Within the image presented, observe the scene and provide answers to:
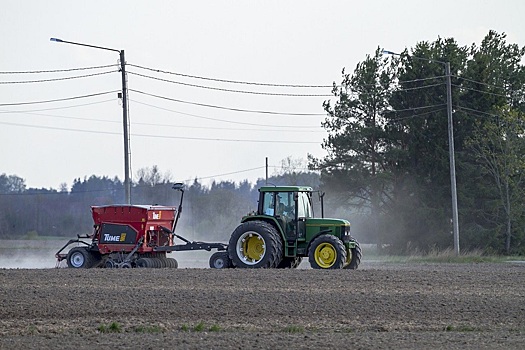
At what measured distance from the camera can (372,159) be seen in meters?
52.2

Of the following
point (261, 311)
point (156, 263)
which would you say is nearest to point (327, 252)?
point (156, 263)

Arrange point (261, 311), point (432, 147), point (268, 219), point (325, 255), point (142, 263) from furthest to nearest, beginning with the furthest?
point (432, 147) → point (142, 263) → point (268, 219) → point (325, 255) → point (261, 311)

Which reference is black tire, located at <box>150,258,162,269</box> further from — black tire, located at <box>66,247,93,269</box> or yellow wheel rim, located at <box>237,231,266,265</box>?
yellow wheel rim, located at <box>237,231,266,265</box>

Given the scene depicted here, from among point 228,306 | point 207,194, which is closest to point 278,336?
point 228,306

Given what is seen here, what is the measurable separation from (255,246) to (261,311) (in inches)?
382

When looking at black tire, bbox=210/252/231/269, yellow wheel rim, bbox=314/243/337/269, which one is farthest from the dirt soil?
black tire, bbox=210/252/231/269

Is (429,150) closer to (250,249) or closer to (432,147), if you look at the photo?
(432,147)

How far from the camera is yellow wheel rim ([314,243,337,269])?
2570 centimetres

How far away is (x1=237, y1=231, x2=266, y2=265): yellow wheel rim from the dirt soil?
11.1 feet

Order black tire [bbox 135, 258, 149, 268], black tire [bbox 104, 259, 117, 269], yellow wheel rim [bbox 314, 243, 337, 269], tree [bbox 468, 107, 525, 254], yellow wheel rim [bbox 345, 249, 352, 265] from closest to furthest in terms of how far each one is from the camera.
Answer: yellow wheel rim [bbox 314, 243, 337, 269] → yellow wheel rim [bbox 345, 249, 352, 265] → black tire [bbox 135, 258, 149, 268] → black tire [bbox 104, 259, 117, 269] → tree [bbox 468, 107, 525, 254]

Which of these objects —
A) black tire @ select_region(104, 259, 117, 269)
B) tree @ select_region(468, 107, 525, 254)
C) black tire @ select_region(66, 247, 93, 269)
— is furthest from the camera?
tree @ select_region(468, 107, 525, 254)

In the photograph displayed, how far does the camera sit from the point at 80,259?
28688 mm

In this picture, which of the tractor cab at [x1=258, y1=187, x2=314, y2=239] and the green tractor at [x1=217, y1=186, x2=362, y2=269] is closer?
the green tractor at [x1=217, y1=186, x2=362, y2=269]

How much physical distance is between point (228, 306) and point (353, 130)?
35.4 metres
